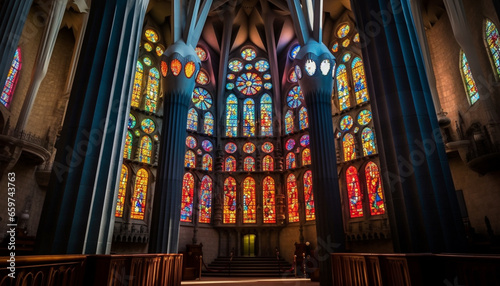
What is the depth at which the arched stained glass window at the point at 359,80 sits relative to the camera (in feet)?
63.5

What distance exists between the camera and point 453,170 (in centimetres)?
1410

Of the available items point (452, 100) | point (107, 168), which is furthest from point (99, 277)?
point (452, 100)

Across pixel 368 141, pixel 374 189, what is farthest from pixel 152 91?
pixel 374 189

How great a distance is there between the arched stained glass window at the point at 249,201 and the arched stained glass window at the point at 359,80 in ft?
30.6

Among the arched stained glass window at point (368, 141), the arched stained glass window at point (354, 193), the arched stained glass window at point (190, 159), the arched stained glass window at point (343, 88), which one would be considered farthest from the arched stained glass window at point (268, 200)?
the arched stained glass window at point (343, 88)

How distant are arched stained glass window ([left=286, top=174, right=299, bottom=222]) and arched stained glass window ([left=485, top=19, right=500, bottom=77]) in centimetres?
1285

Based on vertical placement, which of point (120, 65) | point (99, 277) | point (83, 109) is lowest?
point (99, 277)

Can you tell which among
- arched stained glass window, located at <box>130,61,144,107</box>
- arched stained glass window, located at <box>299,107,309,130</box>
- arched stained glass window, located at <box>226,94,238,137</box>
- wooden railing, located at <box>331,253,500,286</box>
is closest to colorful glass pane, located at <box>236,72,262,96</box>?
arched stained glass window, located at <box>226,94,238,137</box>

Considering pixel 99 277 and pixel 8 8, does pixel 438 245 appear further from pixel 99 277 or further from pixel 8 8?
pixel 8 8

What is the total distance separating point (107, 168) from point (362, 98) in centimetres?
1647

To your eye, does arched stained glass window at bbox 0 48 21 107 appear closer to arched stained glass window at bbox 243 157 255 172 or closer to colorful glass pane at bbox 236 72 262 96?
arched stained glass window at bbox 243 157 255 172

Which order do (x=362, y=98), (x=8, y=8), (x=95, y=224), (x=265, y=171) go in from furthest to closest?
(x=265, y=171)
(x=362, y=98)
(x=8, y=8)
(x=95, y=224)

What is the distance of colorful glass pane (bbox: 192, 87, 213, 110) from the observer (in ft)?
77.3

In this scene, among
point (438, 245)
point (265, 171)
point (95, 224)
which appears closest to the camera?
point (438, 245)
